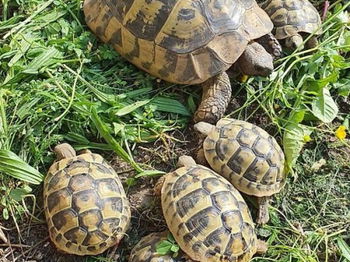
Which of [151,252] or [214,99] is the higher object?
[214,99]

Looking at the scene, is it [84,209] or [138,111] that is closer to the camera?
[84,209]

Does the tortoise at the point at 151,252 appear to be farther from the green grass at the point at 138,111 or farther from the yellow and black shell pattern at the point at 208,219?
the green grass at the point at 138,111

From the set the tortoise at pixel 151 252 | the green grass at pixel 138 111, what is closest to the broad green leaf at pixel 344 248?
the green grass at pixel 138 111

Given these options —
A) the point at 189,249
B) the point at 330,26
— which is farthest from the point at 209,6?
the point at 189,249

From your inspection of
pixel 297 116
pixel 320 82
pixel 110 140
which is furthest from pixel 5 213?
pixel 320 82

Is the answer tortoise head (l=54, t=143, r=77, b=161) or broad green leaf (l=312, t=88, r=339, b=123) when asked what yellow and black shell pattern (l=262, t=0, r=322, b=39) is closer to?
broad green leaf (l=312, t=88, r=339, b=123)

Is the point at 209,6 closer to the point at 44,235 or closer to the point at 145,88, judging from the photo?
the point at 145,88

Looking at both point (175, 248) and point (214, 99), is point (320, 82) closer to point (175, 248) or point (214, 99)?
point (214, 99)

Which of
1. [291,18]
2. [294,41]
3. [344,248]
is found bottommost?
[344,248]

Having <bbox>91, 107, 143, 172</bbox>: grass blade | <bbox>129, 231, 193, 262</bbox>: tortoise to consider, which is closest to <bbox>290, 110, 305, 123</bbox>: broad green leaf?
<bbox>91, 107, 143, 172</bbox>: grass blade
